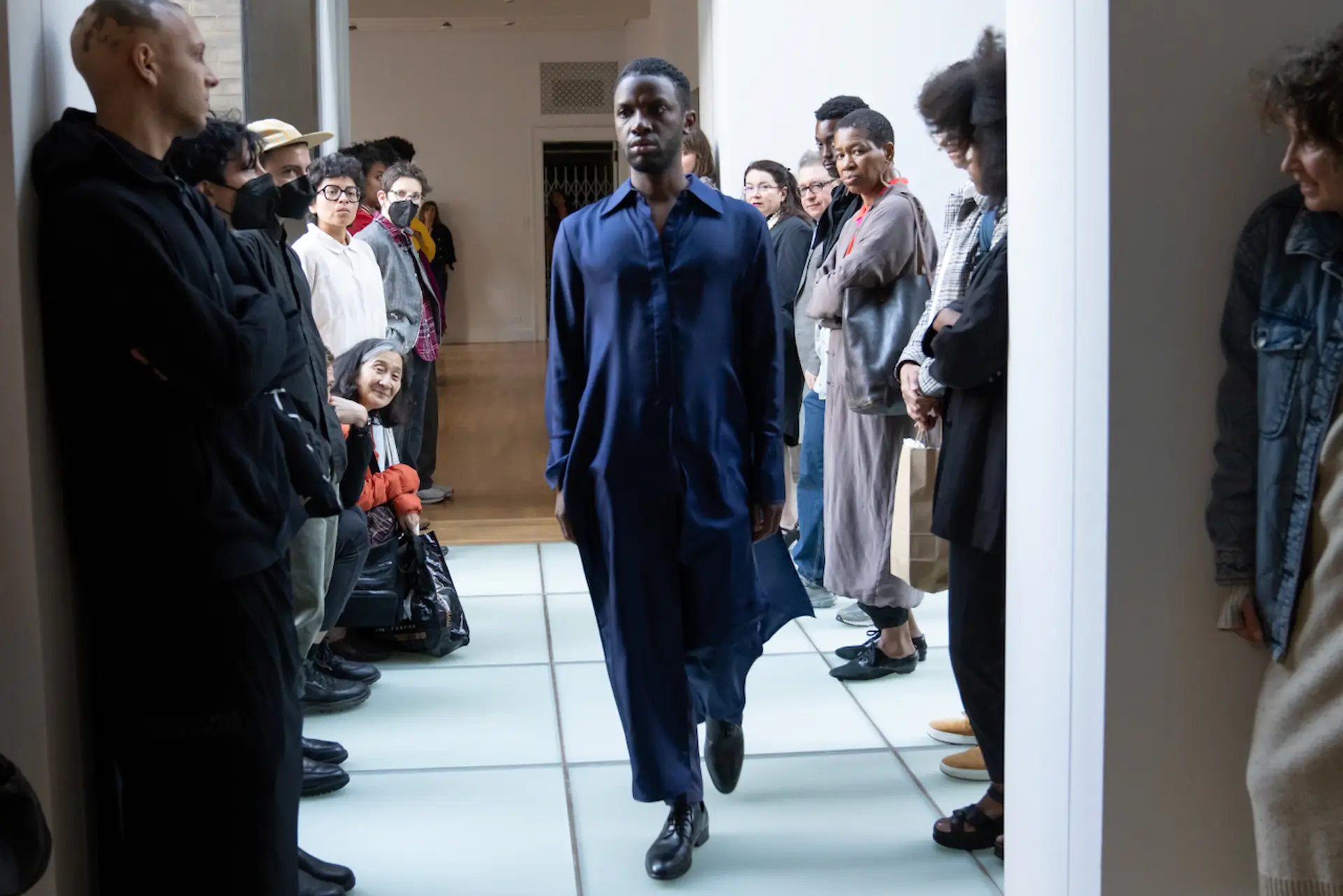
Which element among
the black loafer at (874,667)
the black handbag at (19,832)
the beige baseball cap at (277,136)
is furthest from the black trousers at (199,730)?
the black loafer at (874,667)

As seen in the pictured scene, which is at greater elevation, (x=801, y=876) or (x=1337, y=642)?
(x=1337, y=642)

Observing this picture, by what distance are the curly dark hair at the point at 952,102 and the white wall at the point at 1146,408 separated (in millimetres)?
539

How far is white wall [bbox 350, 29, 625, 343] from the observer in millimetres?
16703

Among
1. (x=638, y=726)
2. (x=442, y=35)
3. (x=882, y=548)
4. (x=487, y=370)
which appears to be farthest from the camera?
(x=442, y=35)

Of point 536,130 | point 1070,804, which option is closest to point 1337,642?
point 1070,804

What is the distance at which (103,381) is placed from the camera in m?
2.00

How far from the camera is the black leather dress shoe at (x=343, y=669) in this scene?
165 inches

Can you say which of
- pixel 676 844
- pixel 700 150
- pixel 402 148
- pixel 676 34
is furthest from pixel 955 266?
pixel 676 34

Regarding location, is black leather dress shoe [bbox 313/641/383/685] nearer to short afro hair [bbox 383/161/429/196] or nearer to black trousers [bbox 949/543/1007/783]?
black trousers [bbox 949/543/1007/783]

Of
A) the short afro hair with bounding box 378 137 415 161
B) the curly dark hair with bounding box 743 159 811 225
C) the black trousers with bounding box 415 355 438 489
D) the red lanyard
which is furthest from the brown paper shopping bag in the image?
the short afro hair with bounding box 378 137 415 161

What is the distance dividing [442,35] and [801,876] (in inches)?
606

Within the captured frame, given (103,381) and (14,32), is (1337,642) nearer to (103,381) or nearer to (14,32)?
(103,381)

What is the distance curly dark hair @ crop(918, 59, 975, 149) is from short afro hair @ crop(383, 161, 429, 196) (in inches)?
151

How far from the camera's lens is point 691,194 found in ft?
9.16
